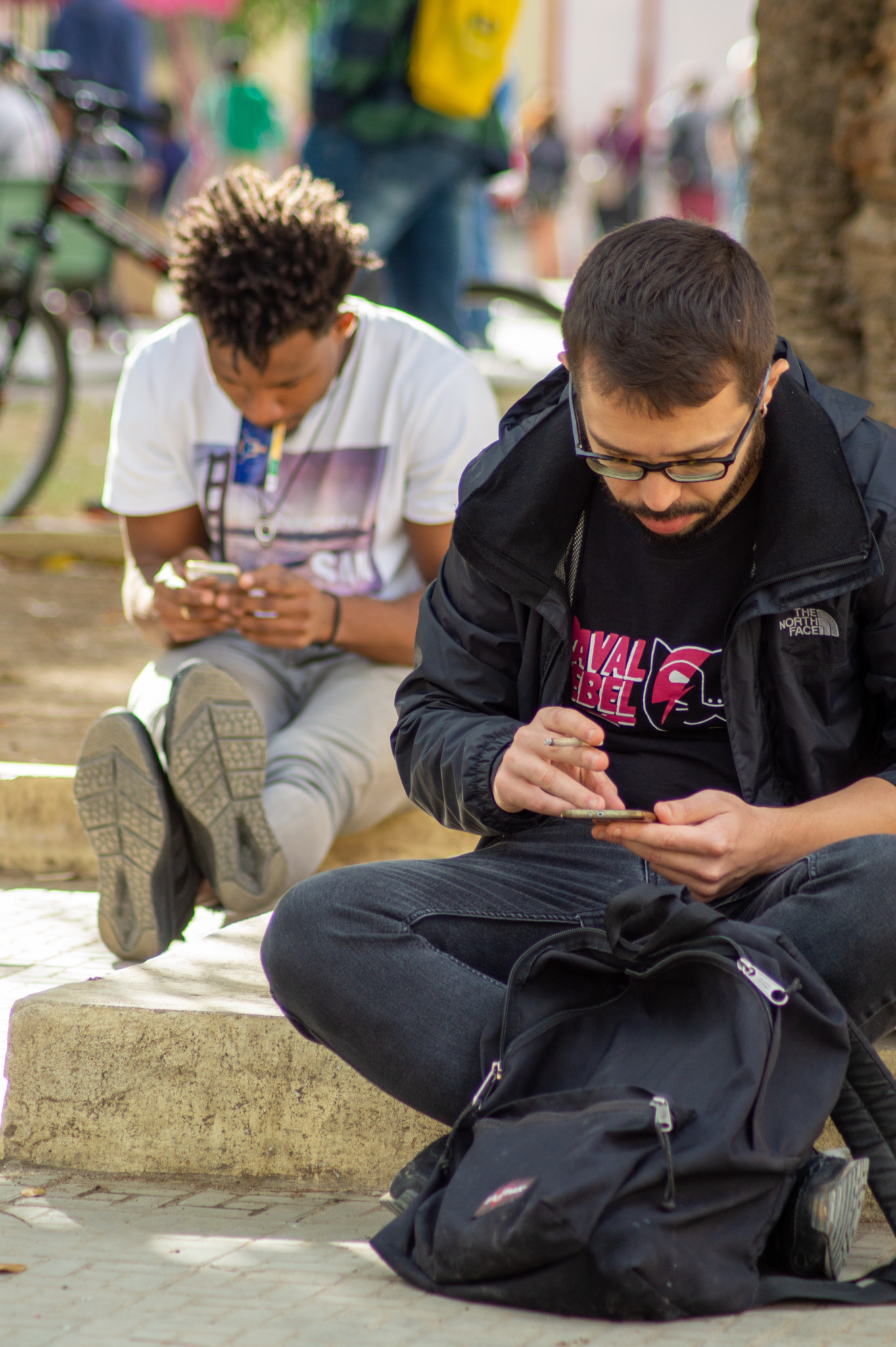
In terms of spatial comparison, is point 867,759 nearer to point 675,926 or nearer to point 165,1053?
point 675,926

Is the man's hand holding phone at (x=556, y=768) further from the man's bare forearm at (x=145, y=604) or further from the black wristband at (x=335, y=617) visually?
the man's bare forearm at (x=145, y=604)

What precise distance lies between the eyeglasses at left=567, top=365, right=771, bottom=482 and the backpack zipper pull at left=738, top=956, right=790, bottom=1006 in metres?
0.65

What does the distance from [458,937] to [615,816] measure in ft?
1.11

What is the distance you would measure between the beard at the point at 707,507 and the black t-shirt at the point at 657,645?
0.13ft

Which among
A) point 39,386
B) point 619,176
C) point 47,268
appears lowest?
point 39,386

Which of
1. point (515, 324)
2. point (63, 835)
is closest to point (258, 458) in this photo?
point (63, 835)

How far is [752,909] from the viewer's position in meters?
2.38

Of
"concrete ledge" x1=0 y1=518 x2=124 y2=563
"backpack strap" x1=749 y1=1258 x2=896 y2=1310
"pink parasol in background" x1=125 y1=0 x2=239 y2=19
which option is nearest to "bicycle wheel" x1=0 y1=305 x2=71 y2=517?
"concrete ledge" x1=0 y1=518 x2=124 y2=563

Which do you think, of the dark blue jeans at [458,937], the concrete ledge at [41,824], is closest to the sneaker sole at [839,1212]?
the dark blue jeans at [458,937]

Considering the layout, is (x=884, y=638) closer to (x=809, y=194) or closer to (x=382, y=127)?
(x=809, y=194)

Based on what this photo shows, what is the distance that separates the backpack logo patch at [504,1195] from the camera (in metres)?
1.93

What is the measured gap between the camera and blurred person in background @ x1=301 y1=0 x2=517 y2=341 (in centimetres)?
559

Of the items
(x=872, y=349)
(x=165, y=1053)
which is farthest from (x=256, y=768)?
(x=872, y=349)

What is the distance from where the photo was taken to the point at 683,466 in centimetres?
225
